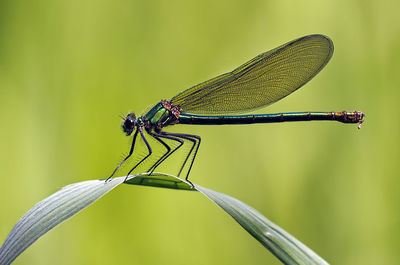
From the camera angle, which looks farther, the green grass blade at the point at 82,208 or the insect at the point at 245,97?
the insect at the point at 245,97

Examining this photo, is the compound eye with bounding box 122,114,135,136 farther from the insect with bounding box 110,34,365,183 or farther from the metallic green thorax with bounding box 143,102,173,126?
the metallic green thorax with bounding box 143,102,173,126

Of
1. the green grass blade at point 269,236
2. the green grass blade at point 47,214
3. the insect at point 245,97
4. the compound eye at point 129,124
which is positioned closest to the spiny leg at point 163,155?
the insect at point 245,97

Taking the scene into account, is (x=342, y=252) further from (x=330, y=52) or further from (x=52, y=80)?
(x=52, y=80)

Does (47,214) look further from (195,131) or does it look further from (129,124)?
(195,131)

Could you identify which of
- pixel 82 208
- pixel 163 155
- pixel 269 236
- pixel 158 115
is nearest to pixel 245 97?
pixel 158 115

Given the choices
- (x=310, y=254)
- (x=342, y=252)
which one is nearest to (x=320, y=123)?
(x=342, y=252)

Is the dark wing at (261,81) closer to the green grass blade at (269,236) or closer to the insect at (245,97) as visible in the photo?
the insect at (245,97)
